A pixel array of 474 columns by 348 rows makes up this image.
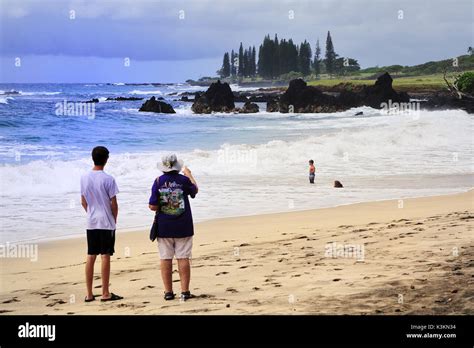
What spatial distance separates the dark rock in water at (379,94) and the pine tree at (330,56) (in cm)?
82

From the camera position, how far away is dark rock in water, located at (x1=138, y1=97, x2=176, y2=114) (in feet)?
33.9

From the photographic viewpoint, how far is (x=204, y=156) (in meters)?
10.7

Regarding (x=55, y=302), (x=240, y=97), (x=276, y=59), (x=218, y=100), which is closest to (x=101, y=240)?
(x=55, y=302)

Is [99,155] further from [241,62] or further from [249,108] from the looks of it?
[249,108]

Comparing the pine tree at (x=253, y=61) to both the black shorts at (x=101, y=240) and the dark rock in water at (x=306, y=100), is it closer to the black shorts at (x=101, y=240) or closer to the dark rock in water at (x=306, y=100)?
the dark rock in water at (x=306, y=100)

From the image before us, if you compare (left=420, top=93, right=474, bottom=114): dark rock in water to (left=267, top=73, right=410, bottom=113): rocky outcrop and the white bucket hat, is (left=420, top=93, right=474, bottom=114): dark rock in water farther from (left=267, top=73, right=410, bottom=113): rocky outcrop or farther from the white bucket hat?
the white bucket hat

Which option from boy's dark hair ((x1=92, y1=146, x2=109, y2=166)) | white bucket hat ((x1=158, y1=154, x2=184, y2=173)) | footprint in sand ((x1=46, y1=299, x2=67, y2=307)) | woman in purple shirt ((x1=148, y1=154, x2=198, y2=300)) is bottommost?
footprint in sand ((x1=46, y1=299, x2=67, y2=307))

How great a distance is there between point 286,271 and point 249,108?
5019 mm

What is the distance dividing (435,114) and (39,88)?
5.84 m

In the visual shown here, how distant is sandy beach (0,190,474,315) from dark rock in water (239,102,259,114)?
7.76 feet

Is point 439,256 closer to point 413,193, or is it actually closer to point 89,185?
point 89,185

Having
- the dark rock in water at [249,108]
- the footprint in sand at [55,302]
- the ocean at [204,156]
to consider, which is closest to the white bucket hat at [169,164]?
the footprint in sand at [55,302]

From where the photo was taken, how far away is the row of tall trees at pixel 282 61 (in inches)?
367

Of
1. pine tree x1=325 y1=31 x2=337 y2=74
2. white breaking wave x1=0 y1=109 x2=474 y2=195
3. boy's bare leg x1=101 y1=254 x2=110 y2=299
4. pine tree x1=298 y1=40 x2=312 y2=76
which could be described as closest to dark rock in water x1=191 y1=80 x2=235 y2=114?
white breaking wave x1=0 y1=109 x2=474 y2=195
